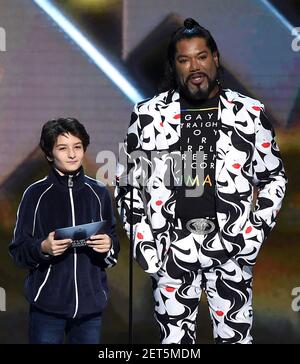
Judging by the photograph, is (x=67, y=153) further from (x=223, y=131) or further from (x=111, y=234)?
(x=223, y=131)

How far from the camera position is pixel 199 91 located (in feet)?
12.7

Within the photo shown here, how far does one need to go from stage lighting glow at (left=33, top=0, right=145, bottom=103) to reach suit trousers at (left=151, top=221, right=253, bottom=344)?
95cm

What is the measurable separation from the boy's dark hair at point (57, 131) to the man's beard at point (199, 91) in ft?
1.87

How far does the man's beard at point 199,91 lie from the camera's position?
12.7 ft

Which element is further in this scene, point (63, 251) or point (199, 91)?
point (63, 251)

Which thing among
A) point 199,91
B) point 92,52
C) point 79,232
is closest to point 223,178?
point 199,91

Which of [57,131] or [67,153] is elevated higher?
[57,131]

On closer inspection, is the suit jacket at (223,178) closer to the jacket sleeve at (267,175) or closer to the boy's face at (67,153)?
the jacket sleeve at (267,175)

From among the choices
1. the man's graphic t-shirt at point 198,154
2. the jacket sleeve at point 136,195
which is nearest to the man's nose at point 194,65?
the man's graphic t-shirt at point 198,154

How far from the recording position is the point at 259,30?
444cm

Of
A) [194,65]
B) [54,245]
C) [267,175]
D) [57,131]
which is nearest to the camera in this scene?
[194,65]

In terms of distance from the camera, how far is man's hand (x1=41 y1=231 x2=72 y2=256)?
4066 millimetres

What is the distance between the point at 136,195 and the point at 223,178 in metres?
0.40

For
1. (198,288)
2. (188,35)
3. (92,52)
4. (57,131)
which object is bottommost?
(198,288)
